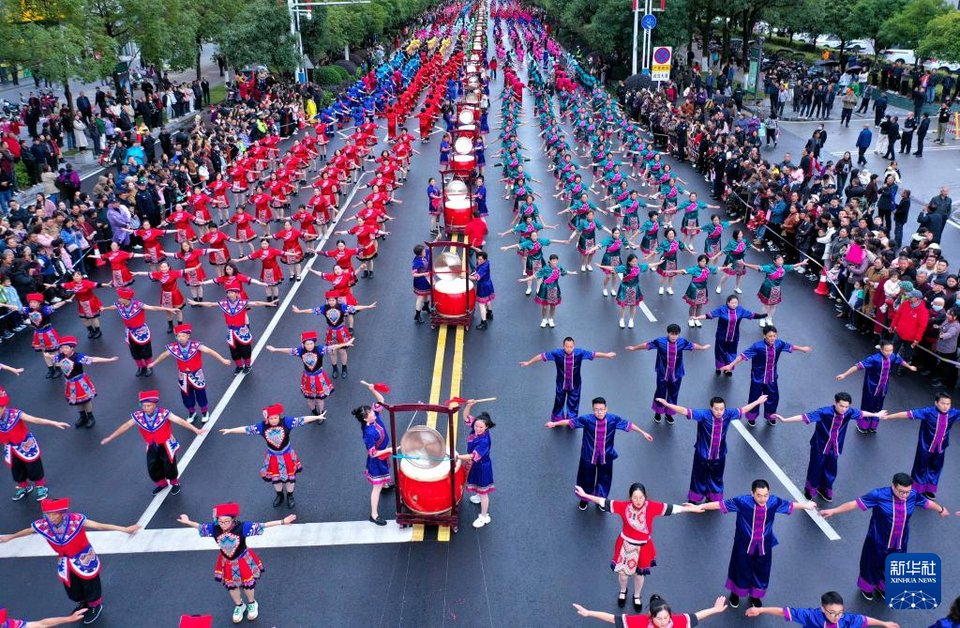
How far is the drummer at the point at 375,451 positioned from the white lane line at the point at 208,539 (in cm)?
26

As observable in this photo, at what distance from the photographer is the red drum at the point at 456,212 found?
65.0ft

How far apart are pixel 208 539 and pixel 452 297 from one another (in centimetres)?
678

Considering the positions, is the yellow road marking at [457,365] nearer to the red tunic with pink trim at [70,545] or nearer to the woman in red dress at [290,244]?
the woman in red dress at [290,244]

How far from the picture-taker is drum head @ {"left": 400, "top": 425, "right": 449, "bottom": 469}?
29.7 ft

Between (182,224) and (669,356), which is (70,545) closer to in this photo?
(669,356)

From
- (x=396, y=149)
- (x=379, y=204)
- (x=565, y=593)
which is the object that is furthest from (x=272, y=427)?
(x=396, y=149)

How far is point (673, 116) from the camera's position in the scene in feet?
103

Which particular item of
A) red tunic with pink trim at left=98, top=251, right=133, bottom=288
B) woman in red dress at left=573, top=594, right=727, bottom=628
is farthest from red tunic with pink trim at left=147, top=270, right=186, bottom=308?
woman in red dress at left=573, top=594, right=727, bottom=628

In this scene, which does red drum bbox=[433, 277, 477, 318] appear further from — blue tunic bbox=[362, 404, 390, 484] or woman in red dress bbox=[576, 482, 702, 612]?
woman in red dress bbox=[576, 482, 702, 612]

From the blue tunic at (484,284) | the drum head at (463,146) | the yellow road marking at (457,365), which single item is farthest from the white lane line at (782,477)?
the drum head at (463,146)

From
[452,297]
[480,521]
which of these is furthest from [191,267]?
[480,521]

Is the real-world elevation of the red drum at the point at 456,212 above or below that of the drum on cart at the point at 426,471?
above

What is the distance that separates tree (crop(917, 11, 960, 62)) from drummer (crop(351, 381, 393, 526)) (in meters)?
32.1

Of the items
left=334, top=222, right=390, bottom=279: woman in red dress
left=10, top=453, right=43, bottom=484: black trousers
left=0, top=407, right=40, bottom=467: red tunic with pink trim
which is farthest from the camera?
left=334, top=222, right=390, bottom=279: woman in red dress
